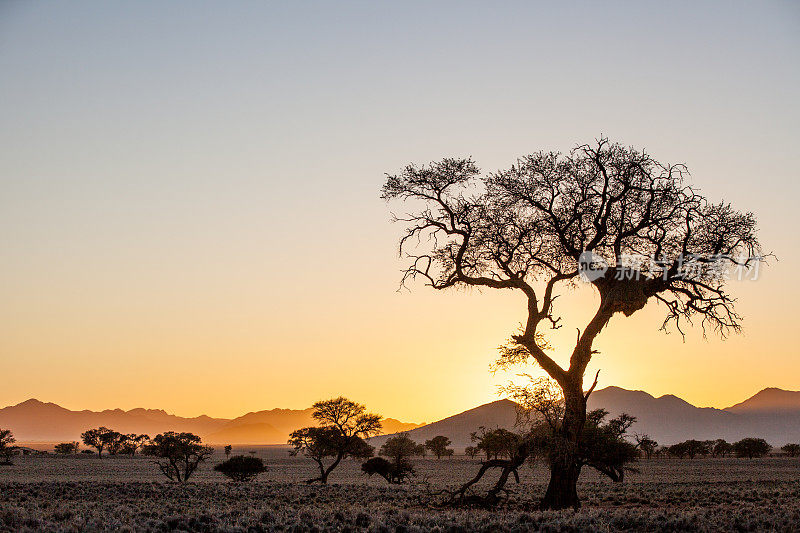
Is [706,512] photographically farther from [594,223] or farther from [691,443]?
[691,443]

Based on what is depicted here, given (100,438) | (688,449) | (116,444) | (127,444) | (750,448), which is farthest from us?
(127,444)

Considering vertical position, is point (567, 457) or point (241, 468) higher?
point (567, 457)

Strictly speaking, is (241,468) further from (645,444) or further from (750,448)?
(750,448)

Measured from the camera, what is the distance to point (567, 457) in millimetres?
22656

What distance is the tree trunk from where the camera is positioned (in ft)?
74.6

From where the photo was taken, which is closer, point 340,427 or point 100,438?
point 340,427

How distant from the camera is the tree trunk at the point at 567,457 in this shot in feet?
74.6

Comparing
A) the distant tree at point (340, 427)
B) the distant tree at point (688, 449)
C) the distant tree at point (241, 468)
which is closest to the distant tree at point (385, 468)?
the distant tree at point (340, 427)

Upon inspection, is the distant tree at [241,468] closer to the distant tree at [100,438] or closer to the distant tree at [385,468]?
the distant tree at [385,468]

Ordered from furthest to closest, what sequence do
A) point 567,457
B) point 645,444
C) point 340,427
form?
point 645,444 → point 340,427 → point 567,457

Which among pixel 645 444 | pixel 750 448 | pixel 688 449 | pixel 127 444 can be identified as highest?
pixel 127 444

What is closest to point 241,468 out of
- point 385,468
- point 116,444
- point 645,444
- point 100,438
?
point 385,468

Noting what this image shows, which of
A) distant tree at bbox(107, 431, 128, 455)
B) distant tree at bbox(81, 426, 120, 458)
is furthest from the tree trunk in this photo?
distant tree at bbox(107, 431, 128, 455)

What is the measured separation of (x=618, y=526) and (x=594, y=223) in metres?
10.8
